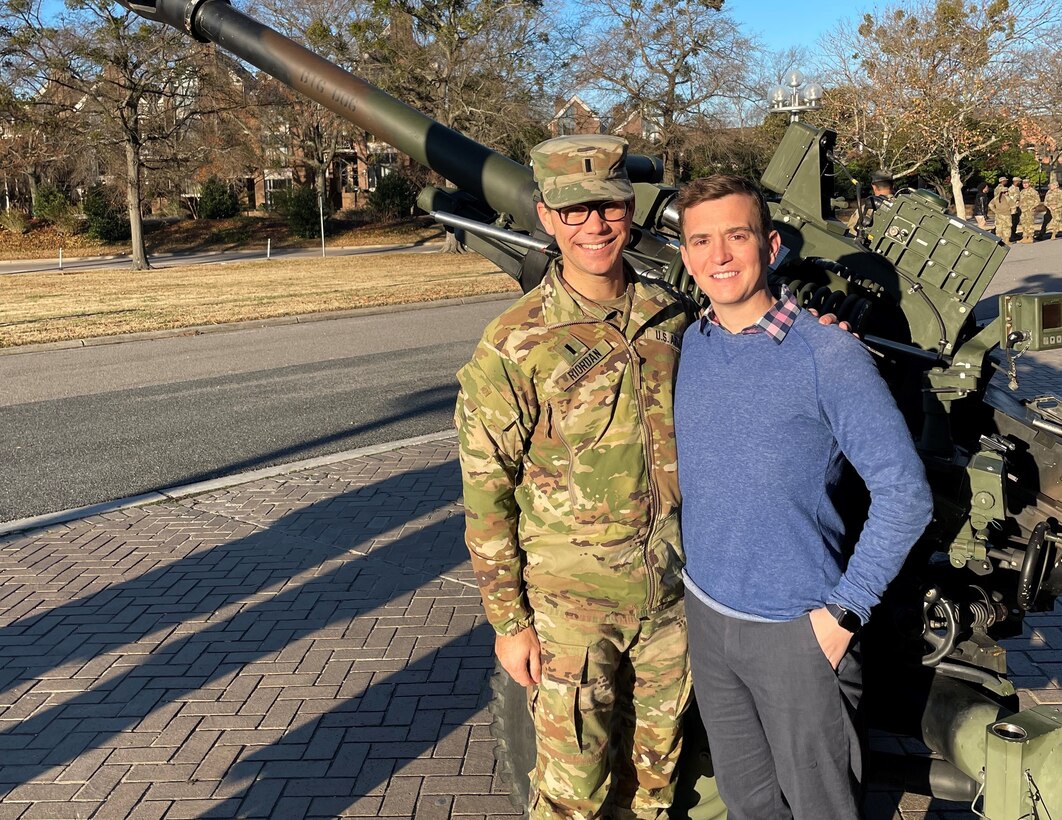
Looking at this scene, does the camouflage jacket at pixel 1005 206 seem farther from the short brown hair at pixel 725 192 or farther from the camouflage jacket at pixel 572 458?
the short brown hair at pixel 725 192

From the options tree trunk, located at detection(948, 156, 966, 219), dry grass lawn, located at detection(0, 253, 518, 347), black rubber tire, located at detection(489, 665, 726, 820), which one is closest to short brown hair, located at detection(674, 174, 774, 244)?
black rubber tire, located at detection(489, 665, 726, 820)

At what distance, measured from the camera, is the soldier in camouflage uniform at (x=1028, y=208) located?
2573 centimetres

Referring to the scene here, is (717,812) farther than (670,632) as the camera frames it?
Yes

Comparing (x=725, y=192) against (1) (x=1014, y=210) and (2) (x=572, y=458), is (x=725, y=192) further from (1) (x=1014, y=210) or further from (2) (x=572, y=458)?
(1) (x=1014, y=210)

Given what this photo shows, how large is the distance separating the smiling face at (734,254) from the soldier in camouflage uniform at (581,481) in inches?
10.6

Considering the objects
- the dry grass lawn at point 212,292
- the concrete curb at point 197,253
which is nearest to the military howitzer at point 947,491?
the dry grass lawn at point 212,292

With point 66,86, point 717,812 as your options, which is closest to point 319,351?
point 717,812

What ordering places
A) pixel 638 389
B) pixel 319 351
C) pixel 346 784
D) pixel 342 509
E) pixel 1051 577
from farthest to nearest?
1. pixel 319 351
2. pixel 342 509
3. pixel 346 784
4. pixel 1051 577
5. pixel 638 389

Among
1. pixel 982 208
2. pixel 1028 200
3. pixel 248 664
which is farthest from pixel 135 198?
pixel 982 208

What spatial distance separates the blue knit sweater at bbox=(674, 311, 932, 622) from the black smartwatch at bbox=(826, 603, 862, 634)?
1cm

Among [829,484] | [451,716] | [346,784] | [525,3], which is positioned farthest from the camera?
[525,3]

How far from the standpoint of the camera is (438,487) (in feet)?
22.1

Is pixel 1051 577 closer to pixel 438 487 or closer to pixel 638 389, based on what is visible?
pixel 638 389

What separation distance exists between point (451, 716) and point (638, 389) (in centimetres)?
203
